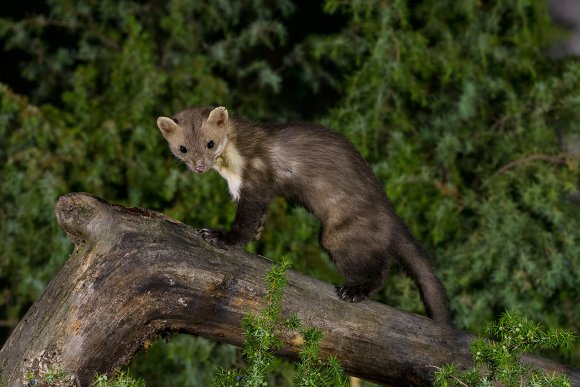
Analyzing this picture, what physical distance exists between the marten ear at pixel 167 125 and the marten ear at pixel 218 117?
164mm

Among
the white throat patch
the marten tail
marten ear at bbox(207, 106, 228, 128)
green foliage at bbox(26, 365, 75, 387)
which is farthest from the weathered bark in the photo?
Answer: marten ear at bbox(207, 106, 228, 128)

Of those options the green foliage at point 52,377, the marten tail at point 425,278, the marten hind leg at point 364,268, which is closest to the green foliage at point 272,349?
the green foliage at point 52,377

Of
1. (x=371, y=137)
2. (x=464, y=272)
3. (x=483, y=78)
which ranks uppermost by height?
(x=483, y=78)

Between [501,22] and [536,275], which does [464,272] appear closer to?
[536,275]

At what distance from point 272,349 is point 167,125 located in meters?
1.21

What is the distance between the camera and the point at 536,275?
471cm

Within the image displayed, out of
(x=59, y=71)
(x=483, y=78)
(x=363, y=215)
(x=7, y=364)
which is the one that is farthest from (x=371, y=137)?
(x=7, y=364)

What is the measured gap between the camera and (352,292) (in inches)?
130

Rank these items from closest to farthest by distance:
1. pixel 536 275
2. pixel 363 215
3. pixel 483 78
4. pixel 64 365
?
pixel 64 365
pixel 363 215
pixel 536 275
pixel 483 78

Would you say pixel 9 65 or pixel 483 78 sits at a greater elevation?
pixel 483 78

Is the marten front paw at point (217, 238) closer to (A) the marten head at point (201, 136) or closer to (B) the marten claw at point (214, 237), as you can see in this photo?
(B) the marten claw at point (214, 237)

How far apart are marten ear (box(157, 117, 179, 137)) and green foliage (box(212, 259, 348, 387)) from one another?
1046mm

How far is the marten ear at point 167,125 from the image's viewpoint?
376 cm

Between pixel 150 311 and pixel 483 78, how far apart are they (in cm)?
278
